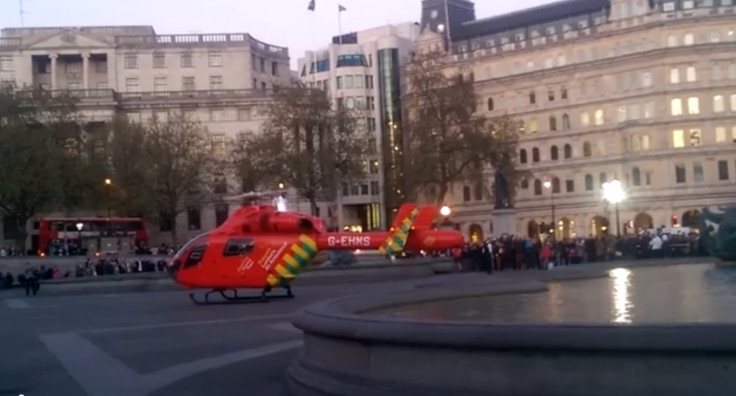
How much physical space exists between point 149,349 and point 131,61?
74.0 m

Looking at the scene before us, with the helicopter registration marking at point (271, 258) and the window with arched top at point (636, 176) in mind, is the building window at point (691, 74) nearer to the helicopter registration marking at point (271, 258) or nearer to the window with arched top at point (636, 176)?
the window with arched top at point (636, 176)

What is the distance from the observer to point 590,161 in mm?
80625

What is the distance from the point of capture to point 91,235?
65188 mm

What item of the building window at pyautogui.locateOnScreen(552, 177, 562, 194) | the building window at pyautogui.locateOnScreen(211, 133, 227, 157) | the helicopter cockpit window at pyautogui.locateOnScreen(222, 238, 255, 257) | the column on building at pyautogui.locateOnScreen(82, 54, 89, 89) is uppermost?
the column on building at pyautogui.locateOnScreen(82, 54, 89, 89)

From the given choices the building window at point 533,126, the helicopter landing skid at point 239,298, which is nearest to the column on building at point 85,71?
the building window at point 533,126

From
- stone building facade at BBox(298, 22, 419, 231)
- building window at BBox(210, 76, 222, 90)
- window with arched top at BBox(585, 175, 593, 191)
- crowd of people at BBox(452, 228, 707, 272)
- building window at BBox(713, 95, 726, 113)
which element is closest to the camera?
crowd of people at BBox(452, 228, 707, 272)

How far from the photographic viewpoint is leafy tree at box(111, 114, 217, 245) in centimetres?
6769

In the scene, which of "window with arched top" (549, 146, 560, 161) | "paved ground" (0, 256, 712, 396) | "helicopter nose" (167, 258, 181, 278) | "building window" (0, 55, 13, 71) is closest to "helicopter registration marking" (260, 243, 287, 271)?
"paved ground" (0, 256, 712, 396)

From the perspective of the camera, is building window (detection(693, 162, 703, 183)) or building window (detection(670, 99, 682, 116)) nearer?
building window (detection(693, 162, 703, 183))

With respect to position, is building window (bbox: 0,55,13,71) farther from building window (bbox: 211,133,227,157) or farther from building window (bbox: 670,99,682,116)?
building window (bbox: 670,99,682,116)

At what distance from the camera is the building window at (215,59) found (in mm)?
89375

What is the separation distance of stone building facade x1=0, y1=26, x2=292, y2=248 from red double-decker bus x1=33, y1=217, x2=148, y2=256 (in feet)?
48.9

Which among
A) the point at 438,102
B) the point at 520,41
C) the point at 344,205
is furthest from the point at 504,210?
the point at 344,205

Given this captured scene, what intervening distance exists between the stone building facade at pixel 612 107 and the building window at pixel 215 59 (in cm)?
2129
